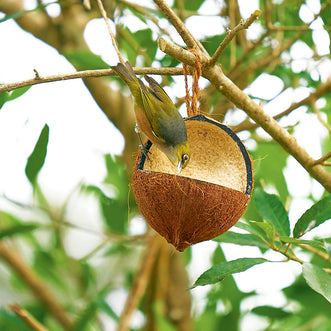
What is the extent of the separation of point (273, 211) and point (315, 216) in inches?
7.3

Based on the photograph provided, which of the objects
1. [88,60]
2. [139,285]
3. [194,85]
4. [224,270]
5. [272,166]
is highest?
[272,166]

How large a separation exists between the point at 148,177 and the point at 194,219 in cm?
15

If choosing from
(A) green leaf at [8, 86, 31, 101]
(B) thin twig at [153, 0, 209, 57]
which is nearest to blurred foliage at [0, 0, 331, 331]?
(A) green leaf at [8, 86, 31, 101]

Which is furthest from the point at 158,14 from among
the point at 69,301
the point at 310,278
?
the point at 69,301

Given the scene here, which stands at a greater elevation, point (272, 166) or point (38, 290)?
point (272, 166)

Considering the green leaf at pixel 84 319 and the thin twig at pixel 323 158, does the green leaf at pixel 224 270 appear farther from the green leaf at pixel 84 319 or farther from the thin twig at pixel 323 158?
the green leaf at pixel 84 319

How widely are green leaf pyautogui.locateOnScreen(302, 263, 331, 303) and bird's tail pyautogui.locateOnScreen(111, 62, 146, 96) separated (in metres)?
0.66

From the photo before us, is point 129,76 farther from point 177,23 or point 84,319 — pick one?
point 84,319

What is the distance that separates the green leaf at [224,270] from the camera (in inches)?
48.7

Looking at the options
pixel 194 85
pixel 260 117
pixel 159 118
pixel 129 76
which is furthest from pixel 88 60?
pixel 260 117

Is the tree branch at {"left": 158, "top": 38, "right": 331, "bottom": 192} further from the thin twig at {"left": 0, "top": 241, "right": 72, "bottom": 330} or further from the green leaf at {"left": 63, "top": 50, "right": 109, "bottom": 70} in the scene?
the thin twig at {"left": 0, "top": 241, "right": 72, "bottom": 330}

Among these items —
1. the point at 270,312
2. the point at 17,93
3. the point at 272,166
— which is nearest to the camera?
the point at 17,93

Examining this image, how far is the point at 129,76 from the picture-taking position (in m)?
1.51

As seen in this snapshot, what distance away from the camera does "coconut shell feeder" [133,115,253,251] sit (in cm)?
120
